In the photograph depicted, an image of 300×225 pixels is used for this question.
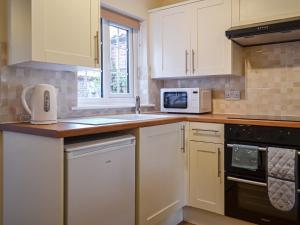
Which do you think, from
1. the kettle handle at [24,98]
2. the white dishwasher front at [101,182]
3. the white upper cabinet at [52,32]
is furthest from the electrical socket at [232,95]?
the kettle handle at [24,98]

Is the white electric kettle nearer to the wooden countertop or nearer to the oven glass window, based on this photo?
the wooden countertop

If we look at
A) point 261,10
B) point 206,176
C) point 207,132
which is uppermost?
point 261,10

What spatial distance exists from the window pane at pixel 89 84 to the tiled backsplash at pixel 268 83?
1242 mm

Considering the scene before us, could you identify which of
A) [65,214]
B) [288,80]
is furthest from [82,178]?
[288,80]

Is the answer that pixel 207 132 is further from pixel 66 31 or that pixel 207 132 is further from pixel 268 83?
pixel 66 31

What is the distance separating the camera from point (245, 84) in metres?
2.54

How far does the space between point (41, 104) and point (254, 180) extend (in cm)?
158

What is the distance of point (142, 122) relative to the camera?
180cm

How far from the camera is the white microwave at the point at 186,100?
8.27 feet

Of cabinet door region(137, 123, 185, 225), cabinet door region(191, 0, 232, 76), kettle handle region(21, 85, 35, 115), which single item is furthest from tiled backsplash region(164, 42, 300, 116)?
kettle handle region(21, 85, 35, 115)

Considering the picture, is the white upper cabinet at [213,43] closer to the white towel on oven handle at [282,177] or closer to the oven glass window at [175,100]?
the oven glass window at [175,100]

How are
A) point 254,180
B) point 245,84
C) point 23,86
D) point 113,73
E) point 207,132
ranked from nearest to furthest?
point 23,86
point 254,180
point 207,132
point 245,84
point 113,73

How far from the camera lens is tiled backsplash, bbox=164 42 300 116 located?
229 centimetres

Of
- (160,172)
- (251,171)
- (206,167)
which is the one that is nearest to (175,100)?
(206,167)
